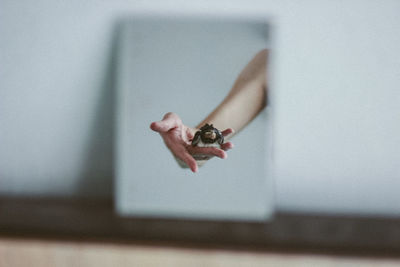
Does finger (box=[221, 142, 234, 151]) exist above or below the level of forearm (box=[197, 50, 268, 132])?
below

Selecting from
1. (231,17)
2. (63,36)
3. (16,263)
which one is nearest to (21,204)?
(16,263)

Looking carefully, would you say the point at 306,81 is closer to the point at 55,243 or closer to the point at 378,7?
the point at 378,7

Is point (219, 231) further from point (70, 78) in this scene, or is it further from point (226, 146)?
point (226, 146)

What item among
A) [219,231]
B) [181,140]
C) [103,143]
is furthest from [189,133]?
[103,143]

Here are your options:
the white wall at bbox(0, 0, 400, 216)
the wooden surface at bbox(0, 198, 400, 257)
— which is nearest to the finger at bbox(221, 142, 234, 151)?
the wooden surface at bbox(0, 198, 400, 257)

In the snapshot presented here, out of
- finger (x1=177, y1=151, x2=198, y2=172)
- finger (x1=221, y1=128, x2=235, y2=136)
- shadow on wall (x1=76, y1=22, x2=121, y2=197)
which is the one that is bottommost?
finger (x1=177, y1=151, x2=198, y2=172)

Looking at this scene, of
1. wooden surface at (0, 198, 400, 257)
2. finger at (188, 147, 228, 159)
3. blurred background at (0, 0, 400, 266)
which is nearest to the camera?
finger at (188, 147, 228, 159)

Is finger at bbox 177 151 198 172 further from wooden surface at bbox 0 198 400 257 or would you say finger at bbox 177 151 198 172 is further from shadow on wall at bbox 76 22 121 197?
shadow on wall at bbox 76 22 121 197
